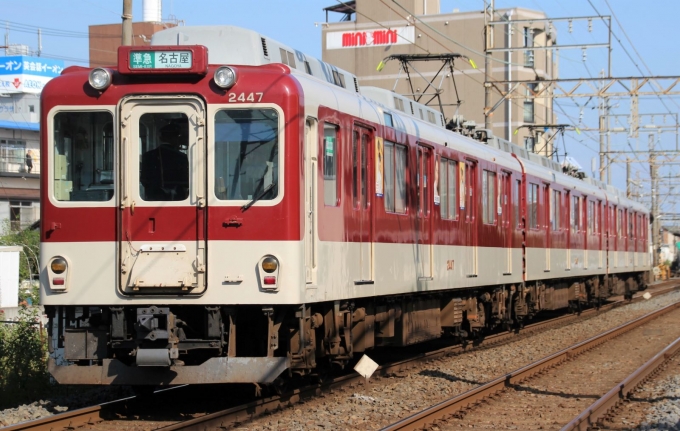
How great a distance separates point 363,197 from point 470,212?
4.69 m

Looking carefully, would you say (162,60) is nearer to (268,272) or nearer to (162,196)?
(162,196)

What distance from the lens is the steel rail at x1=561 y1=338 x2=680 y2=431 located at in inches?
351

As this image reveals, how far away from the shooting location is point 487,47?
25.8m

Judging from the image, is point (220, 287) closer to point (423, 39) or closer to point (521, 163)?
point (521, 163)

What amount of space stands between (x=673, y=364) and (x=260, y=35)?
822 cm

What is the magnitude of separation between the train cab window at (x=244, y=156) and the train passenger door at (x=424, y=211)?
399 cm

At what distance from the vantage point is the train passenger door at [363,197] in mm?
10469

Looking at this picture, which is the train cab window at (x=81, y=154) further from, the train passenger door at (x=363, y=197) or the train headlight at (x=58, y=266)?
the train passenger door at (x=363, y=197)

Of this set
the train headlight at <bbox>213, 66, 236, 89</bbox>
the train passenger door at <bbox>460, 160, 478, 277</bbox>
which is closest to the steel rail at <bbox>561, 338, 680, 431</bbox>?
the train passenger door at <bbox>460, 160, 478, 277</bbox>

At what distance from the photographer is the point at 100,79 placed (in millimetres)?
8945

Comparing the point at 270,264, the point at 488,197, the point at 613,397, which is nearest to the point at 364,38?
the point at 488,197

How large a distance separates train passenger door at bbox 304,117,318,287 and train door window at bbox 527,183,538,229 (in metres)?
10.6

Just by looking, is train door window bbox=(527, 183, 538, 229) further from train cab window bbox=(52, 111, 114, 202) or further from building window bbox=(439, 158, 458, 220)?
train cab window bbox=(52, 111, 114, 202)

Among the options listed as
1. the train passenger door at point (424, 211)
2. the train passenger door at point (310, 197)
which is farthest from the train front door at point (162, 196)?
the train passenger door at point (424, 211)
